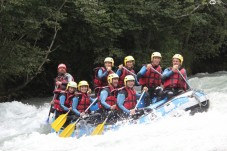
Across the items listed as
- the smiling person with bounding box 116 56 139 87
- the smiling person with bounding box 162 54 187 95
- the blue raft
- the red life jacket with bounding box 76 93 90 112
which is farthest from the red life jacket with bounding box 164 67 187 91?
the red life jacket with bounding box 76 93 90 112

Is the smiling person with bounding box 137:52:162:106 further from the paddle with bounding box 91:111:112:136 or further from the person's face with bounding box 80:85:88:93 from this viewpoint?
the paddle with bounding box 91:111:112:136

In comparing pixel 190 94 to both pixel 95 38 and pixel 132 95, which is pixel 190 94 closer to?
pixel 132 95

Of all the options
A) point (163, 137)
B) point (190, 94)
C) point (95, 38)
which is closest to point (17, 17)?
point (95, 38)

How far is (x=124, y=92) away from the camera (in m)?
9.34

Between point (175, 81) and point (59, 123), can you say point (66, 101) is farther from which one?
point (175, 81)

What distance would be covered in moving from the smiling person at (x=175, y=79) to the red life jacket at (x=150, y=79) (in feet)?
1.47

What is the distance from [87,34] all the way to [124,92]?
30.6ft

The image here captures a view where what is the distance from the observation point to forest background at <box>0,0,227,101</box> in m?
14.4

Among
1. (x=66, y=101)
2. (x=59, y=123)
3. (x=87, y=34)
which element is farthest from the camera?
(x=87, y=34)

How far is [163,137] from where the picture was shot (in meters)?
7.64

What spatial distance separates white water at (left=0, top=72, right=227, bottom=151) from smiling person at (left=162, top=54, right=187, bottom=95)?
2.92 feet

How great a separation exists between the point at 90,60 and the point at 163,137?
12.5m

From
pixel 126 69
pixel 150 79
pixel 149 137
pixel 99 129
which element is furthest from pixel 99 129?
pixel 126 69

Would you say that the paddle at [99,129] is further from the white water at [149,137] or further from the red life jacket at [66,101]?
the red life jacket at [66,101]
